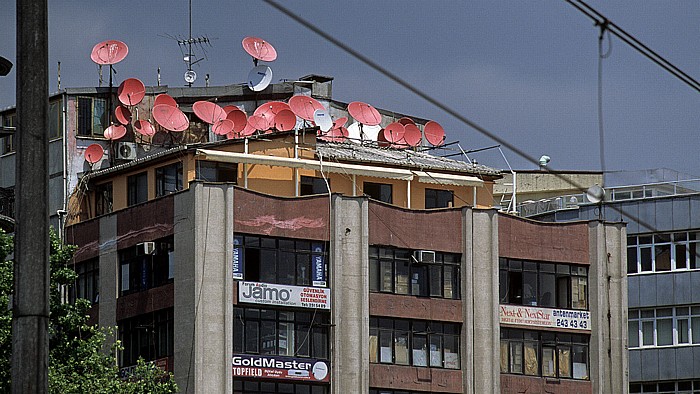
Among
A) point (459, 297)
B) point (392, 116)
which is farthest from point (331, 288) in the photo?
point (392, 116)

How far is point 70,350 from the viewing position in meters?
45.2

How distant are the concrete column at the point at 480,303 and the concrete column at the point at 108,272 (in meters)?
11.9

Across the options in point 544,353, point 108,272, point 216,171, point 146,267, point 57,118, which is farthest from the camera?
point 57,118

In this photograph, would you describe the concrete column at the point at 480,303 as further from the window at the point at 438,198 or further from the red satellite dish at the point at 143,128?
the red satellite dish at the point at 143,128

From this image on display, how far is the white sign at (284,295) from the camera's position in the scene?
49.5 m

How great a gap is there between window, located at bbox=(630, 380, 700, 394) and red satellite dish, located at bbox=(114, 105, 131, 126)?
22748 mm

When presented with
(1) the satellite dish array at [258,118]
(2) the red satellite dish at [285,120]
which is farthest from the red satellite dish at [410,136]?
(2) the red satellite dish at [285,120]

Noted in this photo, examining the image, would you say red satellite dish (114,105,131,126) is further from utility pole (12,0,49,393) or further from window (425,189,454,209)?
utility pole (12,0,49,393)

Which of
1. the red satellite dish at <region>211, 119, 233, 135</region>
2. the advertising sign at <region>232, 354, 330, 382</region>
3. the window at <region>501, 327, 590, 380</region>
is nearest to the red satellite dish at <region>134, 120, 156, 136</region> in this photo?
the red satellite dish at <region>211, 119, 233, 135</region>

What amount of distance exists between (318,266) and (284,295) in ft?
5.51

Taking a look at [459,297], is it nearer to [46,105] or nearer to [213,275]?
[213,275]

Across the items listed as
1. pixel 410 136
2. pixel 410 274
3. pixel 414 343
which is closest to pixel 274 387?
pixel 414 343

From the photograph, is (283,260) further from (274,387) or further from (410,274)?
(410,274)

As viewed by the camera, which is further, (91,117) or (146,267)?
(91,117)
